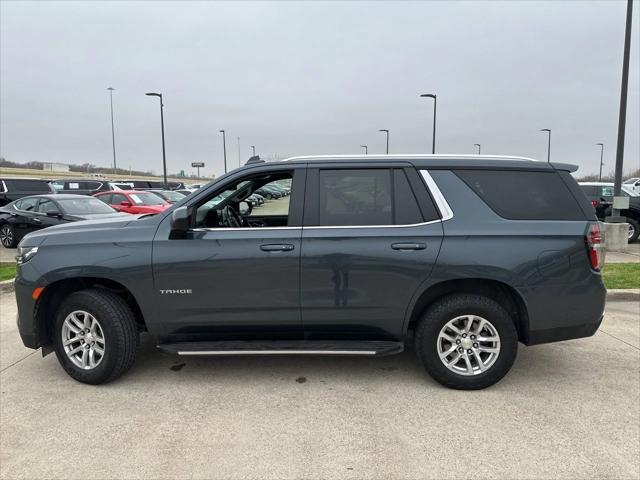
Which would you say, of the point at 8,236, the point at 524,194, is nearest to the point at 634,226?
the point at 524,194

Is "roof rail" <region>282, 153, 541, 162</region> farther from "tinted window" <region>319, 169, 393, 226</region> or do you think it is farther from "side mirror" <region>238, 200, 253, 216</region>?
"side mirror" <region>238, 200, 253, 216</region>

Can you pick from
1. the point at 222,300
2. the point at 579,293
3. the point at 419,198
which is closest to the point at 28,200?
the point at 222,300

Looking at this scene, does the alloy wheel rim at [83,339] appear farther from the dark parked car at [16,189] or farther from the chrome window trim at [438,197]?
the dark parked car at [16,189]

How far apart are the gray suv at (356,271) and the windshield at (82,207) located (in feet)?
25.0

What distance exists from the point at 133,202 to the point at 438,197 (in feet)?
45.0

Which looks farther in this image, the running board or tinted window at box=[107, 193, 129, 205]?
tinted window at box=[107, 193, 129, 205]

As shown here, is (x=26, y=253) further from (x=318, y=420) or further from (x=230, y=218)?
(x=318, y=420)

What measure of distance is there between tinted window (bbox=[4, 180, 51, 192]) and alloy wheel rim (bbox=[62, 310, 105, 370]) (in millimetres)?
14739

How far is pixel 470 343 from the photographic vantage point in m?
3.64

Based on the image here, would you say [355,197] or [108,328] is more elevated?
[355,197]

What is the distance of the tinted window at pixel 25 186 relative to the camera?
1582cm

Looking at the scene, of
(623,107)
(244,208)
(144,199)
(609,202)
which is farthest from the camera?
(144,199)

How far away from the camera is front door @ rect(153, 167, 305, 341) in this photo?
3.59 m

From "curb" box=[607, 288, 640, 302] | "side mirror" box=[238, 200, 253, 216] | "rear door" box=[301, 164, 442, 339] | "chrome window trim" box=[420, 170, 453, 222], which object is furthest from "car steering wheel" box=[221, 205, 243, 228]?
"curb" box=[607, 288, 640, 302]
